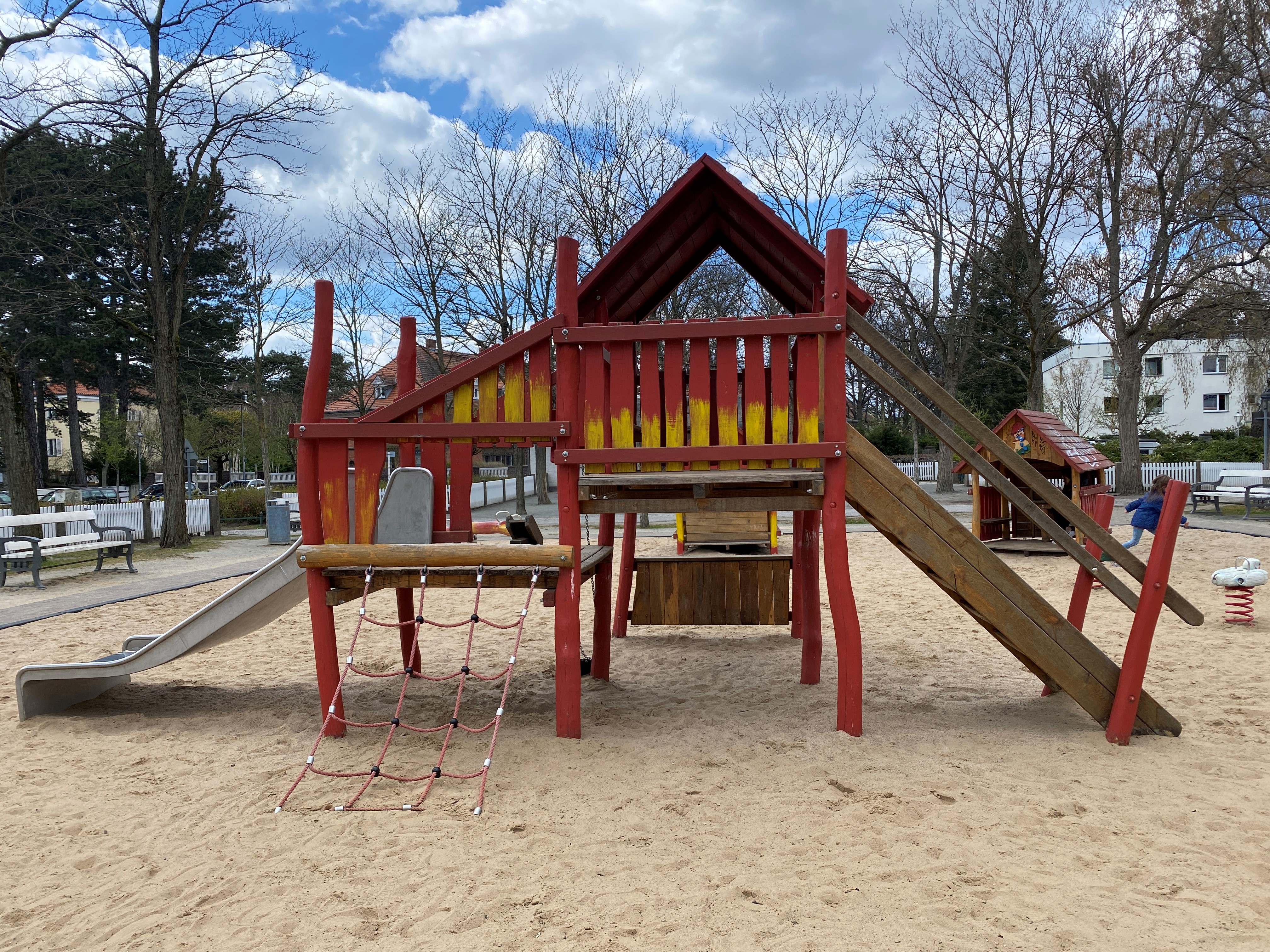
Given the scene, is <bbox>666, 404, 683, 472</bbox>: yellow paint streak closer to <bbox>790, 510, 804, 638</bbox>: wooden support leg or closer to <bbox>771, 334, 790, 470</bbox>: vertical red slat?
<bbox>771, 334, 790, 470</bbox>: vertical red slat

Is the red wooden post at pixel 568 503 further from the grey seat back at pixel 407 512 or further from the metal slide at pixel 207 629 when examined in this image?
the metal slide at pixel 207 629

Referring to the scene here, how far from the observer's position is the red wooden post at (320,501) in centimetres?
489

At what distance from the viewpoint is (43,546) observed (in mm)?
12234

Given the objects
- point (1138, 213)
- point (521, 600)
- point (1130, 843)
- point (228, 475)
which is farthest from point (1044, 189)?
point (228, 475)

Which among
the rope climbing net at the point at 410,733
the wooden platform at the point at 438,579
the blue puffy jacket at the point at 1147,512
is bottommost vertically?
the rope climbing net at the point at 410,733

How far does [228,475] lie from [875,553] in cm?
4687

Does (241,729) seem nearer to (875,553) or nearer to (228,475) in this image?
(875,553)

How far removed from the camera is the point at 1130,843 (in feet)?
11.0

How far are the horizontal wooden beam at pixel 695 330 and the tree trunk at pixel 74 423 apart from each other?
132 ft

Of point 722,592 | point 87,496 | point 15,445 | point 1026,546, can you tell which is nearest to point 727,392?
point 722,592

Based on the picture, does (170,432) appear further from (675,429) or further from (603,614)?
(675,429)

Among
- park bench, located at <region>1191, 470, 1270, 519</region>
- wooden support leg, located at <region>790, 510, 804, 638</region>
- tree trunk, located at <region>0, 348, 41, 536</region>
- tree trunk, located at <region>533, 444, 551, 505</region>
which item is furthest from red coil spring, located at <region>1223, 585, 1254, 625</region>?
tree trunk, located at <region>533, 444, 551, 505</region>

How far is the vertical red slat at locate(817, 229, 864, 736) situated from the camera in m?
4.62

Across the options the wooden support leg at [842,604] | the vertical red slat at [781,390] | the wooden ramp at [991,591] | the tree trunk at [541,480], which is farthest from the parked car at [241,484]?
the wooden ramp at [991,591]
